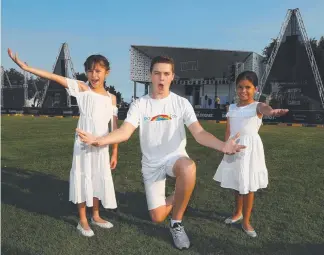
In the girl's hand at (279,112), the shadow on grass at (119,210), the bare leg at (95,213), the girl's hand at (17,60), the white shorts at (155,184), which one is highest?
the girl's hand at (17,60)

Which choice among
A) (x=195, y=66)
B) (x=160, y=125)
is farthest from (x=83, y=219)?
(x=195, y=66)

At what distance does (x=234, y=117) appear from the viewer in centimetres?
421

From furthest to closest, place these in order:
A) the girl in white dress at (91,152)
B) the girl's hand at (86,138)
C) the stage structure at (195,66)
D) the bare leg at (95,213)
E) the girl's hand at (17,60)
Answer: the stage structure at (195,66), the bare leg at (95,213), the girl in white dress at (91,152), the girl's hand at (17,60), the girl's hand at (86,138)

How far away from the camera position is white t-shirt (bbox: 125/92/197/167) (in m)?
3.78

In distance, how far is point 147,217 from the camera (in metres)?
4.31

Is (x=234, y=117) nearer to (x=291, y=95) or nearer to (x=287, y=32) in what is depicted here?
(x=291, y=95)

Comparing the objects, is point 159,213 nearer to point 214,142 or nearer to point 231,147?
point 214,142

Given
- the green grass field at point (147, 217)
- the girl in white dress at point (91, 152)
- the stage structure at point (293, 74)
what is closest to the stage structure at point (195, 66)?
the stage structure at point (293, 74)

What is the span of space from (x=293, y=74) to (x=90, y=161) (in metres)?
22.1

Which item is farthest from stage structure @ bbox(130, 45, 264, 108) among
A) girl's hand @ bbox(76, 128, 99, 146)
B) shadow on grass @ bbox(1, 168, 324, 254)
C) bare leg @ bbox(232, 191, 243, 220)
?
girl's hand @ bbox(76, 128, 99, 146)

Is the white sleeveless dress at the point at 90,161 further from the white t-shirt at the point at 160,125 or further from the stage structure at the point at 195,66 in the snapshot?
the stage structure at the point at 195,66

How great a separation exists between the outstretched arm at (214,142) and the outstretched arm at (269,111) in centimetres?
73

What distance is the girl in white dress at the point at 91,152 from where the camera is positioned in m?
3.94

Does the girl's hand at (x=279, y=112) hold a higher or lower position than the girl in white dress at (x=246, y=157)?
higher
